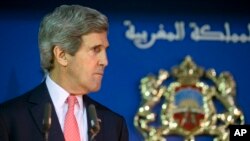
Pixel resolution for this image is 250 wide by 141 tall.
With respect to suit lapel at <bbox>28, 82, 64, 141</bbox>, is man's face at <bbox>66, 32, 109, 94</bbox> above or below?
above

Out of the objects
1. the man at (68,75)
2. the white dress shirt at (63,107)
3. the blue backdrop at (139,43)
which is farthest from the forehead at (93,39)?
the blue backdrop at (139,43)

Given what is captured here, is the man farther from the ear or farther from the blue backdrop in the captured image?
the blue backdrop

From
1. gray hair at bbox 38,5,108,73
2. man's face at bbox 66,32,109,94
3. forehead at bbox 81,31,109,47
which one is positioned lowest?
man's face at bbox 66,32,109,94

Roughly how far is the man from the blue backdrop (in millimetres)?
1045

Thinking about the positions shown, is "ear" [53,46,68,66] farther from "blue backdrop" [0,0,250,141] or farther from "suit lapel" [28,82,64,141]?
"blue backdrop" [0,0,250,141]

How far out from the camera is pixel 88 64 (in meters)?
1.45

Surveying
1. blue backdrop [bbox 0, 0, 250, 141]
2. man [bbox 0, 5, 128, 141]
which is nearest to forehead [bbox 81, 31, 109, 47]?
man [bbox 0, 5, 128, 141]

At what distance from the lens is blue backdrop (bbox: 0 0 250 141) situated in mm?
2508

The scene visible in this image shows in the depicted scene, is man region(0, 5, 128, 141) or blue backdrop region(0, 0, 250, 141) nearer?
man region(0, 5, 128, 141)

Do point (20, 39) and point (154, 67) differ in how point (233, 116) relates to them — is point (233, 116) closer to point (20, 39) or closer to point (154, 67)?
point (154, 67)

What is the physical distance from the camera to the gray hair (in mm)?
1441

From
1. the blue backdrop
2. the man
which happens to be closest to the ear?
the man

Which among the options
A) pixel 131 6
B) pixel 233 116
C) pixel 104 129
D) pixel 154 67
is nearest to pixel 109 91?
pixel 154 67

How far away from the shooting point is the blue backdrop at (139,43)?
2508 mm
